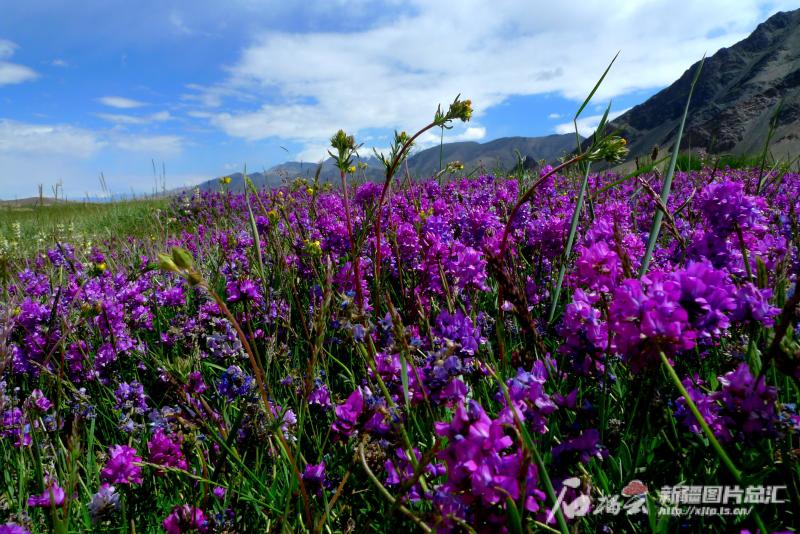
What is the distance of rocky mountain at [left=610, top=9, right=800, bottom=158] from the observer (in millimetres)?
30133

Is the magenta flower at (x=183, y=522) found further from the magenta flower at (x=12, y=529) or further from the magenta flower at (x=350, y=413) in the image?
the magenta flower at (x=350, y=413)

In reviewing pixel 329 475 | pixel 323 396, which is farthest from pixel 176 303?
pixel 329 475

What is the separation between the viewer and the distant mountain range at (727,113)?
8.36m

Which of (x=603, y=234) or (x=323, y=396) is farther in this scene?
(x=603, y=234)

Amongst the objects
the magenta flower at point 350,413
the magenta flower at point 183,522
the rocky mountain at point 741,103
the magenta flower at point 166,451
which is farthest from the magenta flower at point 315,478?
the rocky mountain at point 741,103

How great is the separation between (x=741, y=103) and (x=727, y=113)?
3.15m

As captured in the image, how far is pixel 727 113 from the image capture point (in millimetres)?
50219

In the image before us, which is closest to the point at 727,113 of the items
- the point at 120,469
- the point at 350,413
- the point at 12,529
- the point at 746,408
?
the point at 746,408

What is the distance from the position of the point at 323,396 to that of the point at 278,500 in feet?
1.45

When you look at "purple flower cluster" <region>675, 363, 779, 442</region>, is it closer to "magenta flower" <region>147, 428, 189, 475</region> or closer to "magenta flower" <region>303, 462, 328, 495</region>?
"magenta flower" <region>303, 462, 328, 495</region>

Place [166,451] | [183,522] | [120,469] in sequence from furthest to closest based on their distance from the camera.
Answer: [166,451]
[120,469]
[183,522]

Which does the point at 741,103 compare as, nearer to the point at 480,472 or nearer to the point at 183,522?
the point at 480,472

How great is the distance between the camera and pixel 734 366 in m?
1.62

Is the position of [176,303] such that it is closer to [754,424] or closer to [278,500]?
[278,500]
